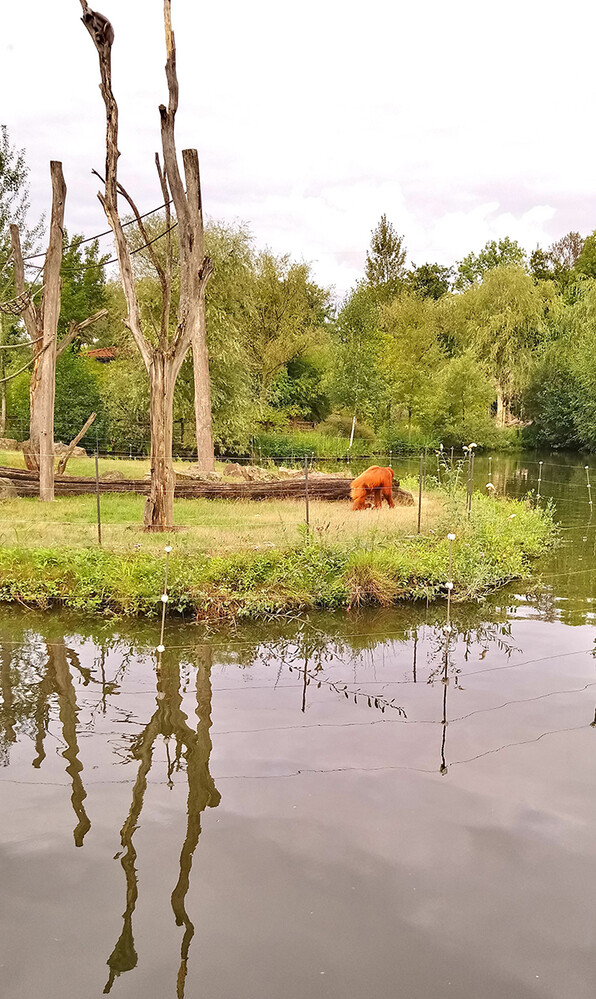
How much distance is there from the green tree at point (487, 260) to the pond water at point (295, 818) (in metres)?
49.6

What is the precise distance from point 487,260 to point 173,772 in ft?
184

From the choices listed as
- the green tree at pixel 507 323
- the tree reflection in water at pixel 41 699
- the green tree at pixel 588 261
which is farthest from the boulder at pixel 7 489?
the green tree at pixel 588 261

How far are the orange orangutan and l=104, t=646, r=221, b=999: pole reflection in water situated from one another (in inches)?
305

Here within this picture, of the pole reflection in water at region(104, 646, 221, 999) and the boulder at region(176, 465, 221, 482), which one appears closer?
the pole reflection in water at region(104, 646, 221, 999)

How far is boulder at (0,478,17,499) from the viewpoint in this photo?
16.1 meters

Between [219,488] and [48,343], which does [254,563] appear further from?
[48,343]

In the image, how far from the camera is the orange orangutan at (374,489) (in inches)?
634

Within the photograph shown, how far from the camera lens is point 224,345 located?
2725 centimetres

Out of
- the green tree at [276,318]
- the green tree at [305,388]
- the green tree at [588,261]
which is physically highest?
the green tree at [588,261]

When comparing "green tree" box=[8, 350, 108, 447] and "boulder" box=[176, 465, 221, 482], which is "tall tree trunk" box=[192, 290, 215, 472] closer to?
"boulder" box=[176, 465, 221, 482]

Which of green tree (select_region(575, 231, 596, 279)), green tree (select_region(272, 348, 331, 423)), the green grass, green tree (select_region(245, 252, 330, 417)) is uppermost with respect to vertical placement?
green tree (select_region(575, 231, 596, 279))

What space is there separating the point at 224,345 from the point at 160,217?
5432 mm

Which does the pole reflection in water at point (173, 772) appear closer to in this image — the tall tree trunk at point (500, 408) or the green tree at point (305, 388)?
the green tree at point (305, 388)

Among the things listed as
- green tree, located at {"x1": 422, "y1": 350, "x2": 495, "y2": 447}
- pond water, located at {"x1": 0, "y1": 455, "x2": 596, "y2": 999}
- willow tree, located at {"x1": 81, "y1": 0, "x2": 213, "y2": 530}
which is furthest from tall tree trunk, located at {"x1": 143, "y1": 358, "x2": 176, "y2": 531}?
green tree, located at {"x1": 422, "y1": 350, "x2": 495, "y2": 447}
